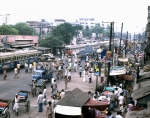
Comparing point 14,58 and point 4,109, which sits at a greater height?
point 14,58

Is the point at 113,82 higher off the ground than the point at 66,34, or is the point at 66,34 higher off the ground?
the point at 66,34

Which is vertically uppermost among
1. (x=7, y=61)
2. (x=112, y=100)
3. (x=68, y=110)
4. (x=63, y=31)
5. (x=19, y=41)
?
(x=63, y=31)

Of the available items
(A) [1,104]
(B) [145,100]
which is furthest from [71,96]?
(A) [1,104]

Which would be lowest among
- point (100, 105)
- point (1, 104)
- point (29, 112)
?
point (29, 112)

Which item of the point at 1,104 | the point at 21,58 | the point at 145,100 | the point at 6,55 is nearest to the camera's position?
the point at 145,100

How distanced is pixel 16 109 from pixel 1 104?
4.03ft

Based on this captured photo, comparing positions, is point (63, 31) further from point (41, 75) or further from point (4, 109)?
point (4, 109)

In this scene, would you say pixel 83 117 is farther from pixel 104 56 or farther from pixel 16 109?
pixel 104 56

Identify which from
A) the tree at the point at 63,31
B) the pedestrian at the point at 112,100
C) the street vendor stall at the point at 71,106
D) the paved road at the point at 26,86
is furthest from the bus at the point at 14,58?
the tree at the point at 63,31

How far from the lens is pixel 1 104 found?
13406 mm

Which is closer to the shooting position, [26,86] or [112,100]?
[112,100]

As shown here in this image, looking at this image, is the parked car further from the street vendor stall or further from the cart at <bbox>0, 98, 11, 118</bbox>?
the street vendor stall

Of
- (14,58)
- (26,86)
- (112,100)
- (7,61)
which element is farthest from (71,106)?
(14,58)

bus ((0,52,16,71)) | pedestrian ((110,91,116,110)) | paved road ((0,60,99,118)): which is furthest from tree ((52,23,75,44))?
pedestrian ((110,91,116,110))
